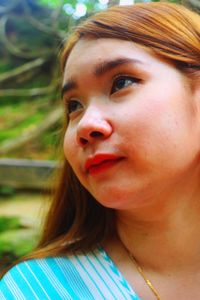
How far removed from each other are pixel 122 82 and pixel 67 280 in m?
0.50

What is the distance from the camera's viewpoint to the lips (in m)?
0.94

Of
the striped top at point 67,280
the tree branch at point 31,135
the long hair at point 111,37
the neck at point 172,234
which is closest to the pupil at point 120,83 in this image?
the long hair at point 111,37

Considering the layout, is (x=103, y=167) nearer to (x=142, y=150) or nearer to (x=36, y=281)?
(x=142, y=150)

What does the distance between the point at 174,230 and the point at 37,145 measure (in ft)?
13.1

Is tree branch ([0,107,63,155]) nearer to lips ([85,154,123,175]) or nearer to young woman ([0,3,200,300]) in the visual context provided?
young woman ([0,3,200,300])

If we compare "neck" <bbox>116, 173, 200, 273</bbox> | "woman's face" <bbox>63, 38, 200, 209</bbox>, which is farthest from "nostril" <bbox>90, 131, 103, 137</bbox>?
"neck" <bbox>116, 173, 200, 273</bbox>

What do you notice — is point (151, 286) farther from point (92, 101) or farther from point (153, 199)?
point (92, 101)

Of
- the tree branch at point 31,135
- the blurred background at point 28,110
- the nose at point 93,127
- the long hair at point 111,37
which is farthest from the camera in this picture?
the tree branch at point 31,135

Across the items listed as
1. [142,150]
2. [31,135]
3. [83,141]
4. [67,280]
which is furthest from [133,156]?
[31,135]

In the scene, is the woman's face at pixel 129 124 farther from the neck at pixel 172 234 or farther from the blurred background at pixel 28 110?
the blurred background at pixel 28 110

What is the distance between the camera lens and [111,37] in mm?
1019

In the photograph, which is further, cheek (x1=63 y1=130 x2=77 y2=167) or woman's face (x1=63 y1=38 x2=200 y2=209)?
cheek (x1=63 y1=130 x2=77 y2=167)

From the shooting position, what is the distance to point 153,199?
100 centimetres

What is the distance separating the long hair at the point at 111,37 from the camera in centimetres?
103
